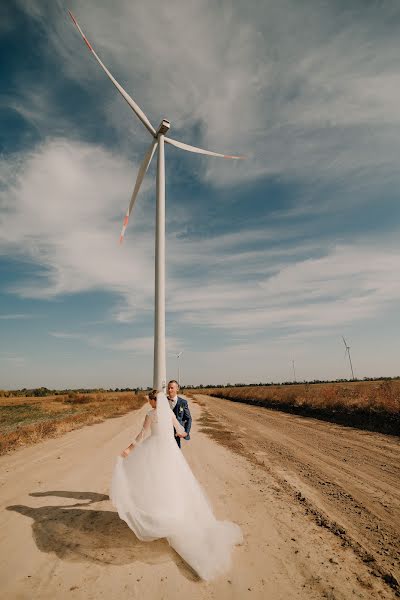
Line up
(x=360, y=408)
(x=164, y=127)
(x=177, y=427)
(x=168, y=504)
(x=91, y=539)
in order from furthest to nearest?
1. (x=360, y=408)
2. (x=164, y=127)
3. (x=177, y=427)
4. (x=91, y=539)
5. (x=168, y=504)

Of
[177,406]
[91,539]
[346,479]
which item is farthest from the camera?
[346,479]

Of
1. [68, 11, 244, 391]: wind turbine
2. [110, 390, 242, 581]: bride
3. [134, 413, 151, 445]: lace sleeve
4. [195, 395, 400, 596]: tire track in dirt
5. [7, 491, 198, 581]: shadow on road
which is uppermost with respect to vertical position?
[68, 11, 244, 391]: wind turbine

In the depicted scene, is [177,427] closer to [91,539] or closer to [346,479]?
[91,539]

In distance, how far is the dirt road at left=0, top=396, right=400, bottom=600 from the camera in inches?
144

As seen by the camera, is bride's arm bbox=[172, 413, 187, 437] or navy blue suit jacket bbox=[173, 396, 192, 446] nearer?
bride's arm bbox=[172, 413, 187, 437]

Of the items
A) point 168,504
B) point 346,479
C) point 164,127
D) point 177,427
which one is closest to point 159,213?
point 164,127

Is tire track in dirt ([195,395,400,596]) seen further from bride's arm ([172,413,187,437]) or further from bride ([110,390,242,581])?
bride's arm ([172,413,187,437])

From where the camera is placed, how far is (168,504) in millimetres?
4496

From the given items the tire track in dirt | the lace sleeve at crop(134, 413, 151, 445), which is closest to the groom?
the lace sleeve at crop(134, 413, 151, 445)

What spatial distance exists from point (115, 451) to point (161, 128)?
1271 centimetres

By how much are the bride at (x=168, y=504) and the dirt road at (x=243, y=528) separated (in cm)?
24

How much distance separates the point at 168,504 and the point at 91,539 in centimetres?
149

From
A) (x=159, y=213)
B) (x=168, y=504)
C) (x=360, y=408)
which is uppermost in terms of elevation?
(x=159, y=213)

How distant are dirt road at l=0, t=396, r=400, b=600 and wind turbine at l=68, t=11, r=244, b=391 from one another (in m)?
2.75
